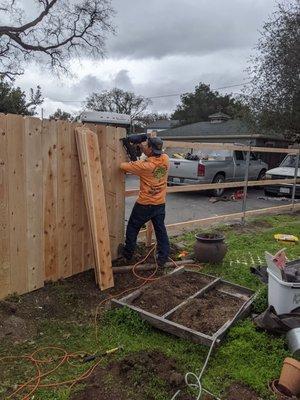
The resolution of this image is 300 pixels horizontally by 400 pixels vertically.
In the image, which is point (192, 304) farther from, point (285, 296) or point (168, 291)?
point (285, 296)

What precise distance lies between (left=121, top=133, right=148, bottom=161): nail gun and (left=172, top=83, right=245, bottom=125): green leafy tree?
45888 millimetres

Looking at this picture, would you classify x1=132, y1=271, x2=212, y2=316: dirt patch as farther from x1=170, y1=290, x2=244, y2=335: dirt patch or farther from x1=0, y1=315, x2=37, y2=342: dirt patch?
x1=0, y1=315, x2=37, y2=342: dirt patch

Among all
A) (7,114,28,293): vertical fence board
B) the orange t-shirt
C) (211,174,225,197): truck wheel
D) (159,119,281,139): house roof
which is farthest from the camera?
(159,119,281,139): house roof

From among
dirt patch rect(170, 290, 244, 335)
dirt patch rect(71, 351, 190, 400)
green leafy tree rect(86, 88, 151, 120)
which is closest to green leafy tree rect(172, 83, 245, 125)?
green leafy tree rect(86, 88, 151, 120)

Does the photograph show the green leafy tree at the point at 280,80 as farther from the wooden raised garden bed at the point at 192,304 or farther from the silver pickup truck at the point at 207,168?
the wooden raised garden bed at the point at 192,304

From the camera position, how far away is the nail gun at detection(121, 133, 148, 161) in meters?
5.31

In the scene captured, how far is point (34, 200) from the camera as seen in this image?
4332 mm

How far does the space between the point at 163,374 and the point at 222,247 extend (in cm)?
301

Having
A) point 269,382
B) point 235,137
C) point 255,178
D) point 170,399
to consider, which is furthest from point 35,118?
point 235,137

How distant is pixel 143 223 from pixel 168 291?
1.22 meters

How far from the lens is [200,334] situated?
352 cm

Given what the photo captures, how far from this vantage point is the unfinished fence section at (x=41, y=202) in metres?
4.06

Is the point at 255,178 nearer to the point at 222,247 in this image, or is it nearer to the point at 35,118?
the point at 222,247

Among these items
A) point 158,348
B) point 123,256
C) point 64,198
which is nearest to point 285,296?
point 158,348
